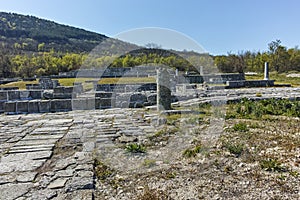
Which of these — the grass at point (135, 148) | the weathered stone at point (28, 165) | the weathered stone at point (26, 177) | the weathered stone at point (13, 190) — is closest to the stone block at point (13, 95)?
the weathered stone at point (28, 165)

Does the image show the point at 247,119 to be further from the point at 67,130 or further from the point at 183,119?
the point at 67,130

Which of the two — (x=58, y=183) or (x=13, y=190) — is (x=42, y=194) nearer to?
(x=58, y=183)

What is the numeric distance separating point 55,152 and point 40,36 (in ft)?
328

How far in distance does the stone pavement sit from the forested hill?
69.8 metres

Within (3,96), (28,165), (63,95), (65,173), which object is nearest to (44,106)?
(63,95)

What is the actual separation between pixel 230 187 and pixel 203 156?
3.62ft

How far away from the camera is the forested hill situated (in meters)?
78.1

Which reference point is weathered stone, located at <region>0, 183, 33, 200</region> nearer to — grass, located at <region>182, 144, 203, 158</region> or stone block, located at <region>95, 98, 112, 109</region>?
grass, located at <region>182, 144, 203, 158</region>

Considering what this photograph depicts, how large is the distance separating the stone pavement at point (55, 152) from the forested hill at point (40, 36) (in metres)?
69.8

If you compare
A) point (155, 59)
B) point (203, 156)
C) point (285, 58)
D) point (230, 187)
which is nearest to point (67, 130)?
point (203, 156)

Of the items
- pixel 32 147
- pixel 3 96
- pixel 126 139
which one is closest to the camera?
pixel 32 147

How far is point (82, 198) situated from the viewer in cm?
291

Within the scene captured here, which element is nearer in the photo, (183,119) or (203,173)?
(203,173)

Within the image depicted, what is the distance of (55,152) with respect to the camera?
454 centimetres
